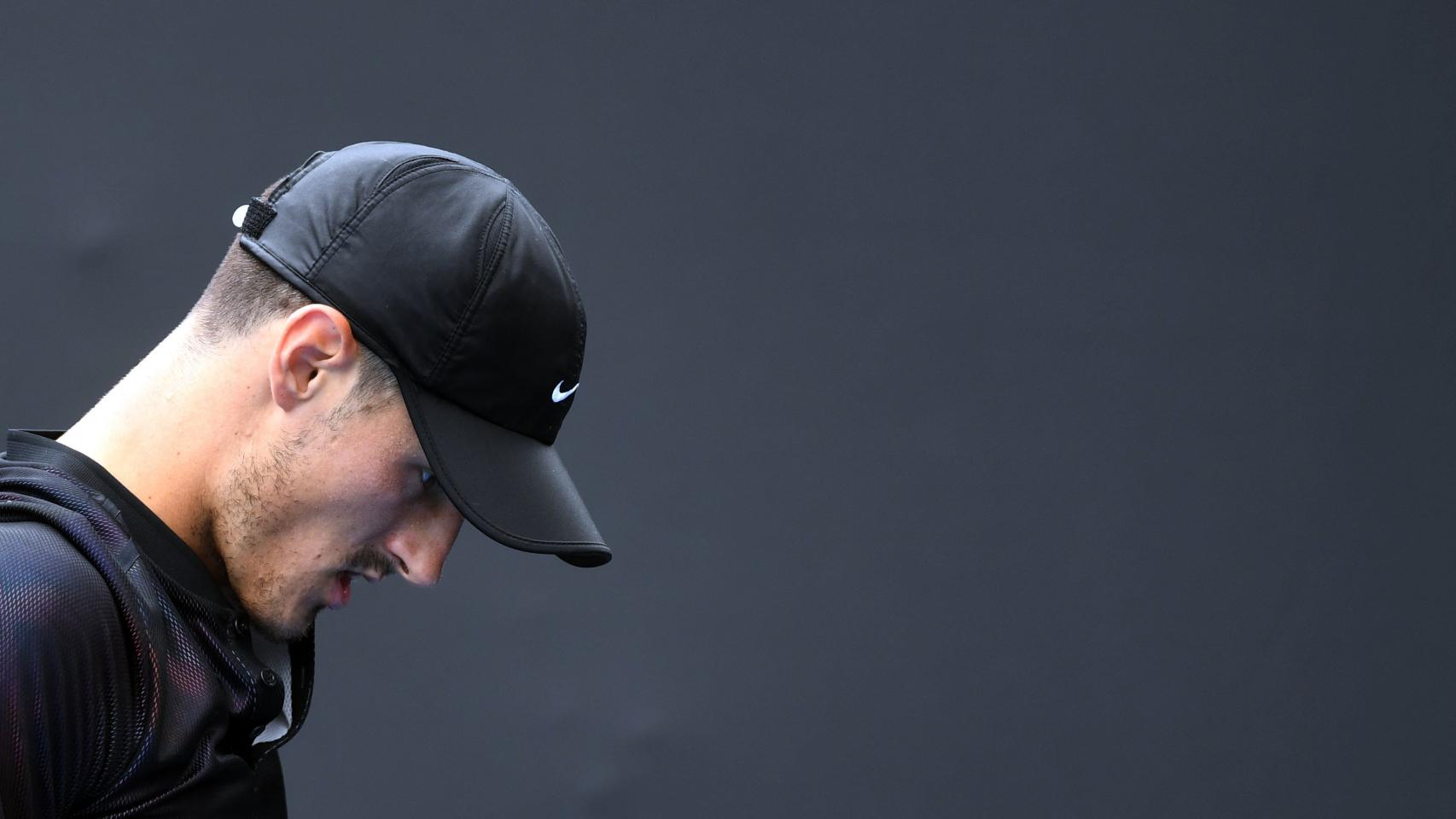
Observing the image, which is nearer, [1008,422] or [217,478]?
[217,478]

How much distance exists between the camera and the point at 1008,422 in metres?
1.99

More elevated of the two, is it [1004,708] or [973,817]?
[1004,708]

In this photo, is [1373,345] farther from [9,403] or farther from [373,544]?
[9,403]

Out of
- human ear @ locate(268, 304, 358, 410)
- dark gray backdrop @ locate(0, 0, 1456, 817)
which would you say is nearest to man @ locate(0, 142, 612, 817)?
human ear @ locate(268, 304, 358, 410)

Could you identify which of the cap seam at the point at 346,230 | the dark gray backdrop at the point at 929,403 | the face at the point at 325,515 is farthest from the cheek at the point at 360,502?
the dark gray backdrop at the point at 929,403

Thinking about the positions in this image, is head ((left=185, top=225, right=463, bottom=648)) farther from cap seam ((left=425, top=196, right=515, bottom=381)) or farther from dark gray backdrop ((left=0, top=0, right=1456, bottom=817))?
dark gray backdrop ((left=0, top=0, right=1456, bottom=817))

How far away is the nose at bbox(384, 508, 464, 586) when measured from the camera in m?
1.00

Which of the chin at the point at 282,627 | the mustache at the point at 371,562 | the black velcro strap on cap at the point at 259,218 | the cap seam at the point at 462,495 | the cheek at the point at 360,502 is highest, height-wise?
the black velcro strap on cap at the point at 259,218

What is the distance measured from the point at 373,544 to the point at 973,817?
1239 millimetres

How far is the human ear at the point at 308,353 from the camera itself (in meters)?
0.89

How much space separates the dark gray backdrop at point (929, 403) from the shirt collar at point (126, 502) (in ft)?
3.17

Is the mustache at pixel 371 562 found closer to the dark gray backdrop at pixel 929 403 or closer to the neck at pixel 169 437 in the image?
the neck at pixel 169 437

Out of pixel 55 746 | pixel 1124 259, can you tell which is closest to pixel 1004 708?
pixel 1124 259

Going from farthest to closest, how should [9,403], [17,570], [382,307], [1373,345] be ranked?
[1373,345] < [9,403] < [382,307] < [17,570]
